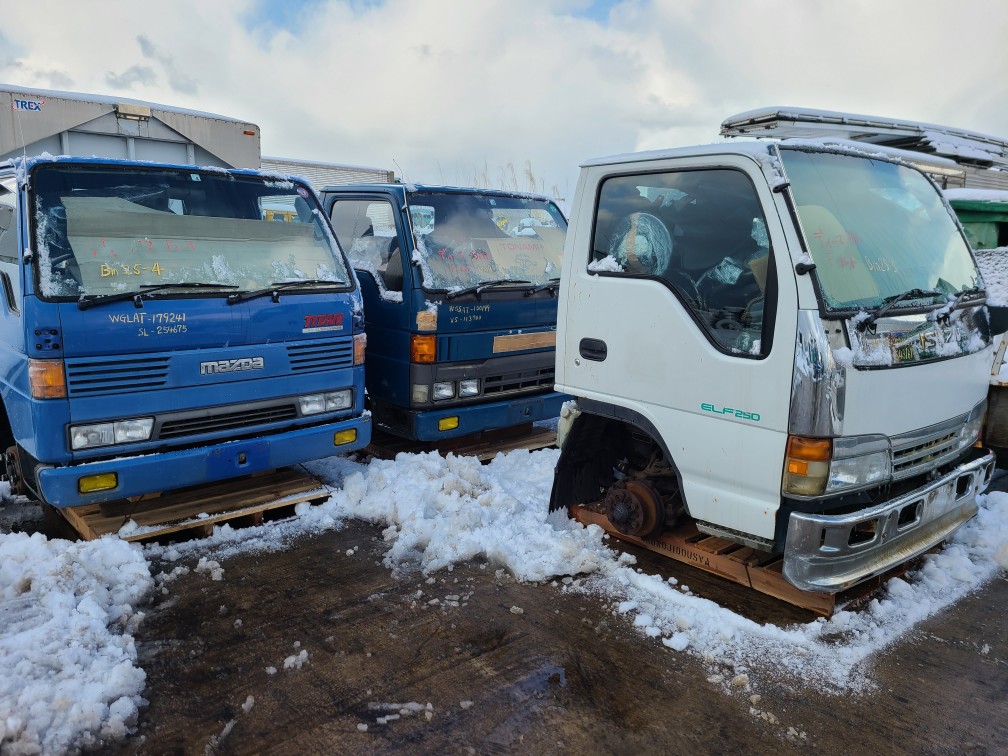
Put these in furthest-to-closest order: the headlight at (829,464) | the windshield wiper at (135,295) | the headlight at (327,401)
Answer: the headlight at (327,401) → the windshield wiper at (135,295) → the headlight at (829,464)

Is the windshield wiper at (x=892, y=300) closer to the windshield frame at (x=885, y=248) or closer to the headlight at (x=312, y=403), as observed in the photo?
the windshield frame at (x=885, y=248)

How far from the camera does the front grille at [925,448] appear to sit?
361cm

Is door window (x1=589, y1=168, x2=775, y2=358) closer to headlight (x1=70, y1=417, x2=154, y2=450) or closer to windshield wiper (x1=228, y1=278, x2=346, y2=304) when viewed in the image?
windshield wiper (x1=228, y1=278, x2=346, y2=304)

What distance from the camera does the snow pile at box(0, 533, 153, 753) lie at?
280 cm

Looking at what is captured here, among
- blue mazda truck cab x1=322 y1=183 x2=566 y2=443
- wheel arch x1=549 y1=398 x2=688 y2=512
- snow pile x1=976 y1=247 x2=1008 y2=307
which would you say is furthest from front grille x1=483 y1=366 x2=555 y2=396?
snow pile x1=976 y1=247 x2=1008 y2=307

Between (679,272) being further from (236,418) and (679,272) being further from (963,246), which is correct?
(236,418)

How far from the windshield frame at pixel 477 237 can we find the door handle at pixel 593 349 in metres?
1.64

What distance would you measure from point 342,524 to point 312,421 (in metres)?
0.73

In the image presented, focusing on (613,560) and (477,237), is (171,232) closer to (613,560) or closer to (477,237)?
(477,237)

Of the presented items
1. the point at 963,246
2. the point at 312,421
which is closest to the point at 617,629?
the point at 312,421

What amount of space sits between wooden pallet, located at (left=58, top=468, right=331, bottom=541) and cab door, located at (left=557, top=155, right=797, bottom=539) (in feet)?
7.02

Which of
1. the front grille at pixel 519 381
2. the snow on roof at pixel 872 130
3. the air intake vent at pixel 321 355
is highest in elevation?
the snow on roof at pixel 872 130

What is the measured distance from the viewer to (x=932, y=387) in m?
3.68

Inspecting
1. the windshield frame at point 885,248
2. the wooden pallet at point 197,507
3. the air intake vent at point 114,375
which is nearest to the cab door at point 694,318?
the windshield frame at point 885,248
